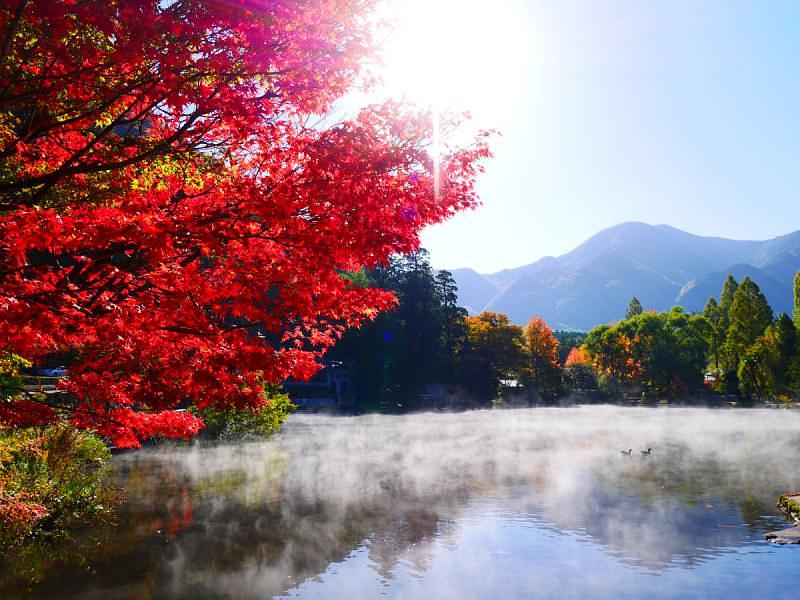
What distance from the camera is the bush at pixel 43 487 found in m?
14.3

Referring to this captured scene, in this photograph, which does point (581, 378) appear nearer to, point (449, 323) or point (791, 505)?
point (449, 323)


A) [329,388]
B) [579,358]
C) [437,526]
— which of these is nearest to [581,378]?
[579,358]

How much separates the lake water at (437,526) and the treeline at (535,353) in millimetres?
46170

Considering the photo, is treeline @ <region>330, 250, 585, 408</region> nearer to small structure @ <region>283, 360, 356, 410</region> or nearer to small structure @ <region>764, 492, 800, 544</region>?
small structure @ <region>283, 360, 356, 410</region>

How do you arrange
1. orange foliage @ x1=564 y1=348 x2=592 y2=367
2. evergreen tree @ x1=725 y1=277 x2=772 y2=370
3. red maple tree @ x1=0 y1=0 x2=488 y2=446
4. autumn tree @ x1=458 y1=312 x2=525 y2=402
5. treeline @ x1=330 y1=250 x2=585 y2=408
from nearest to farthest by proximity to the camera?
red maple tree @ x1=0 y1=0 x2=488 y2=446
evergreen tree @ x1=725 y1=277 x2=772 y2=370
treeline @ x1=330 y1=250 x2=585 y2=408
autumn tree @ x1=458 y1=312 x2=525 y2=402
orange foliage @ x1=564 y1=348 x2=592 y2=367

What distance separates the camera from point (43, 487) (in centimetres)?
1627

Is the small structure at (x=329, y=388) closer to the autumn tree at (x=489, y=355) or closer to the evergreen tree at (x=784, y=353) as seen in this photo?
the autumn tree at (x=489, y=355)

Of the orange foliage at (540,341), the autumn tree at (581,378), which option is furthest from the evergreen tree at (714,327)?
the orange foliage at (540,341)

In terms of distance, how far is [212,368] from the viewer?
7.48m

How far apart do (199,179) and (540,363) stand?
90172 millimetres

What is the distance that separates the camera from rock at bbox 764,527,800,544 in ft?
55.9

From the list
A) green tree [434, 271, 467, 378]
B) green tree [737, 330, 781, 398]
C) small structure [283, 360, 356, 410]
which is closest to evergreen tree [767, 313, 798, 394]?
green tree [737, 330, 781, 398]

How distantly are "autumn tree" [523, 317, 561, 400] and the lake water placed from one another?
179 ft

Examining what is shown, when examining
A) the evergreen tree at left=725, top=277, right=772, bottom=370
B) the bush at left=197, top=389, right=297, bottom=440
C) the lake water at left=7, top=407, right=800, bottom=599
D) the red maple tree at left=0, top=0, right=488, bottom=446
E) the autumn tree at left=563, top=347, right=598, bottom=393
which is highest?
the evergreen tree at left=725, top=277, right=772, bottom=370
